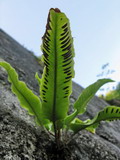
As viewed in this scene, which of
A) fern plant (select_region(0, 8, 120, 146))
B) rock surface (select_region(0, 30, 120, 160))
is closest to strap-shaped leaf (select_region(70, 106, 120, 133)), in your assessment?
fern plant (select_region(0, 8, 120, 146))

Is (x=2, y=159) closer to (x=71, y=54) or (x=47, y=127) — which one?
(x=47, y=127)

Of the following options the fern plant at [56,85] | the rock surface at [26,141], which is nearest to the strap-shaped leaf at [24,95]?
the fern plant at [56,85]

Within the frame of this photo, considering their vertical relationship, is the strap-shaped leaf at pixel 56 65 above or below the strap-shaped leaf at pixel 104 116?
above

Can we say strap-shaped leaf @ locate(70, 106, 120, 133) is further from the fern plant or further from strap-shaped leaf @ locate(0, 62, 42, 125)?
strap-shaped leaf @ locate(0, 62, 42, 125)

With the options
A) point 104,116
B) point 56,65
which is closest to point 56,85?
point 56,65

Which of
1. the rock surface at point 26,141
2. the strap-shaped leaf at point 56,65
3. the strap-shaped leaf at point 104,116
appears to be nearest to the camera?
the strap-shaped leaf at point 56,65

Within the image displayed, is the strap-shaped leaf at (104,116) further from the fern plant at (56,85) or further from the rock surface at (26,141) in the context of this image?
the rock surface at (26,141)
